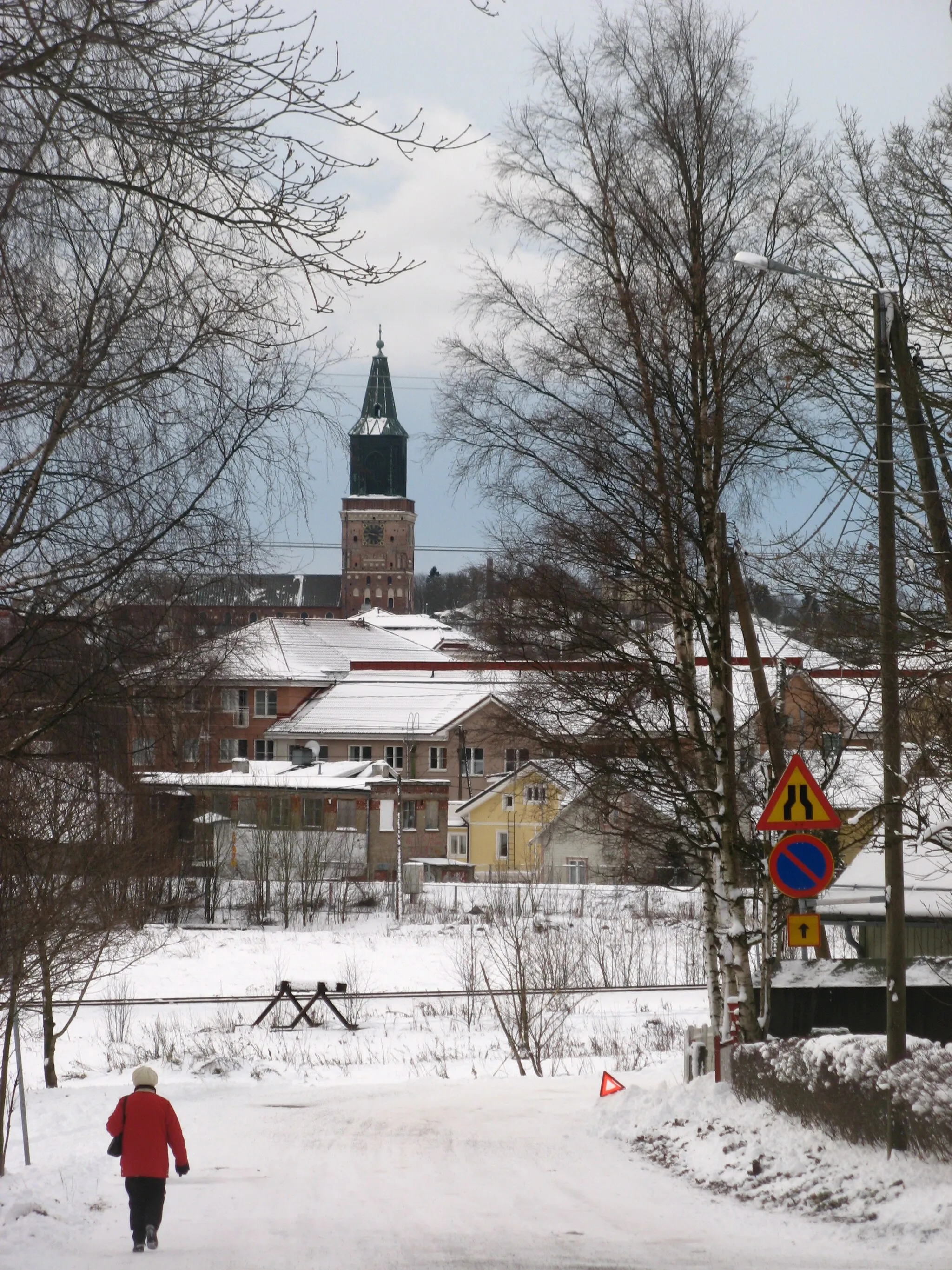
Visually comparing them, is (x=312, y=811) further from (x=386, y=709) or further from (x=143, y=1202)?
(x=143, y=1202)

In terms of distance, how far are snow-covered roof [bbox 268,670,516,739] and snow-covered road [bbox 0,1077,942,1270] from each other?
52524 millimetres

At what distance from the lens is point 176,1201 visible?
1233 cm

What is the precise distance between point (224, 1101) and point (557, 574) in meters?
10.2

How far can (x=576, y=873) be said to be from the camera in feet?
191

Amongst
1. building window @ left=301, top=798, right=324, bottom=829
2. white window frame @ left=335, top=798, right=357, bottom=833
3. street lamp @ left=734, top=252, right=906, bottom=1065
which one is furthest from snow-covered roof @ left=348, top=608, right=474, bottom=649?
street lamp @ left=734, top=252, right=906, bottom=1065

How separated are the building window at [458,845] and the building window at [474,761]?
17.1ft

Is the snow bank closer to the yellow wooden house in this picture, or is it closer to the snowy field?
the snowy field

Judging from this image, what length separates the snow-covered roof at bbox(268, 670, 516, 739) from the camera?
2857 inches

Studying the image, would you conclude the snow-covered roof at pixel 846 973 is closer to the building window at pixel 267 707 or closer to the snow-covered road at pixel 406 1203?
the snow-covered road at pixel 406 1203

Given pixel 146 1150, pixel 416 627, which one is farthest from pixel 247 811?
pixel 416 627

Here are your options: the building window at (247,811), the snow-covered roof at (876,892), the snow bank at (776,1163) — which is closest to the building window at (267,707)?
the building window at (247,811)

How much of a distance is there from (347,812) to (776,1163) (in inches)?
1977

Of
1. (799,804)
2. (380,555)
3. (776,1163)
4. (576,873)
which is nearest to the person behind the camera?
(776,1163)

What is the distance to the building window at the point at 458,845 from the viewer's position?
2554 inches
